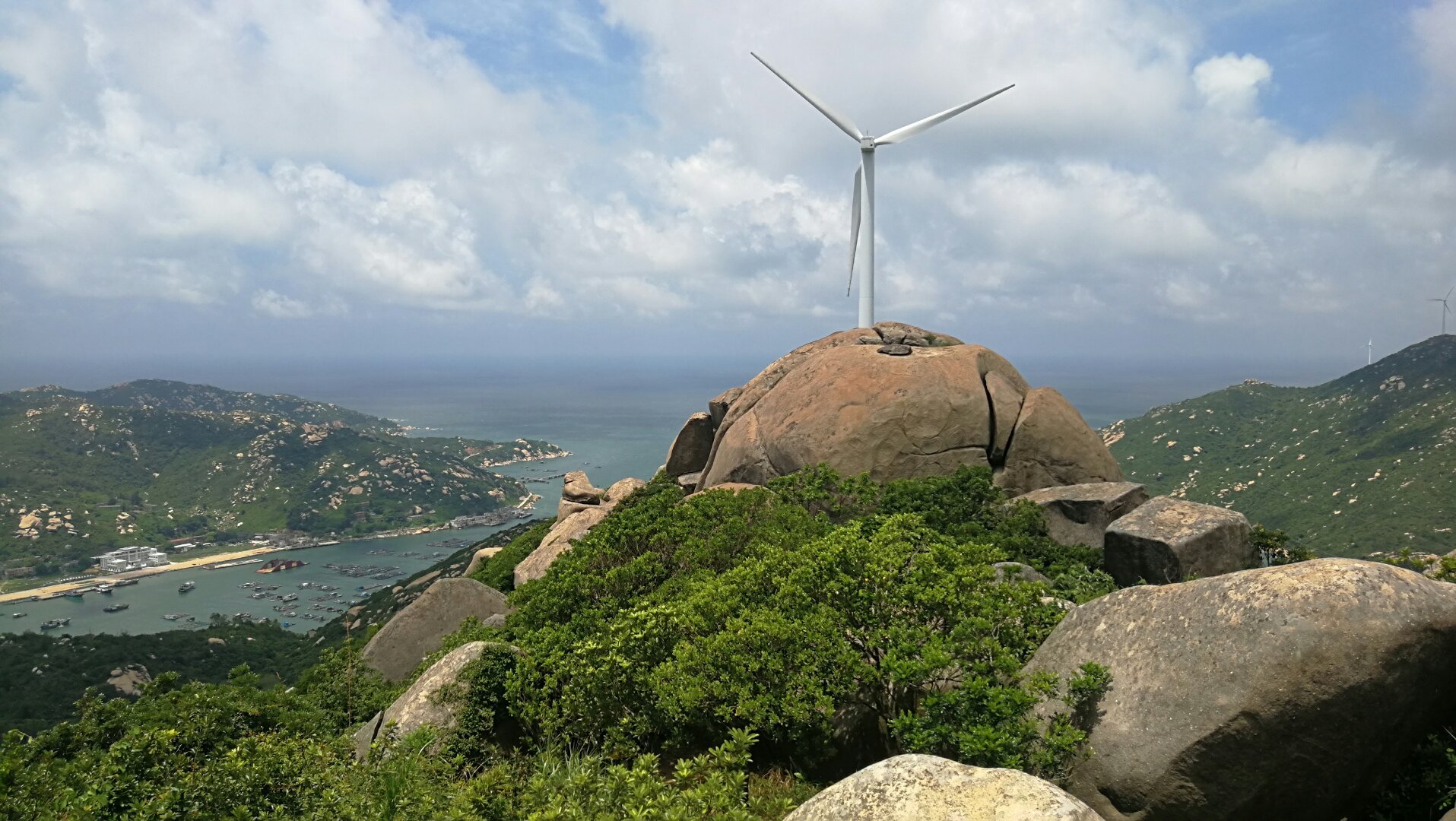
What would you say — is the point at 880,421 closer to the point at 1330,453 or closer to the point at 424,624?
the point at 424,624

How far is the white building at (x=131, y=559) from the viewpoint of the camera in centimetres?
13150

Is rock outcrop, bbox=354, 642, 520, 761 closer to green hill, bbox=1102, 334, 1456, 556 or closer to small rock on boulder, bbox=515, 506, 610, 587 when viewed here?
small rock on boulder, bbox=515, 506, 610, 587

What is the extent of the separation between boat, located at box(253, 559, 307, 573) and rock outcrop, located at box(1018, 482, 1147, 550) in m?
141

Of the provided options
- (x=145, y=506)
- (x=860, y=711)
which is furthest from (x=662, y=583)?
(x=145, y=506)

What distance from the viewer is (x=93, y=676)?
62.9m

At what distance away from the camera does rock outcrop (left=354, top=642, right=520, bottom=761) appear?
12.3m

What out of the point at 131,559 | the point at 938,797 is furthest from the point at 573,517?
the point at 131,559

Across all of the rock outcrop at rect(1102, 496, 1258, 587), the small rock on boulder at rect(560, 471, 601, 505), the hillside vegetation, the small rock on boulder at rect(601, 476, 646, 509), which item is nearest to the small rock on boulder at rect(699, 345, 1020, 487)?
the small rock on boulder at rect(601, 476, 646, 509)

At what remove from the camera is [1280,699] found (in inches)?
315

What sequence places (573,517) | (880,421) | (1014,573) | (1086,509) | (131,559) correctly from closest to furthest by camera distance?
(1014,573) < (1086,509) < (880,421) < (573,517) < (131,559)

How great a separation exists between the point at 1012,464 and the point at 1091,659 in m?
16.4

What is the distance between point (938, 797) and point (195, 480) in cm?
20198

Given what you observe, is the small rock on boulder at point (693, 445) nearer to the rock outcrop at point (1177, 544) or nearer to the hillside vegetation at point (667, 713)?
the hillside vegetation at point (667, 713)

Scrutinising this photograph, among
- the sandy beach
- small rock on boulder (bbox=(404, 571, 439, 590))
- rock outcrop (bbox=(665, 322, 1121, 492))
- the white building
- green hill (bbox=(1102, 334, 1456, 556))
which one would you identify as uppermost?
rock outcrop (bbox=(665, 322, 1121, 492))
